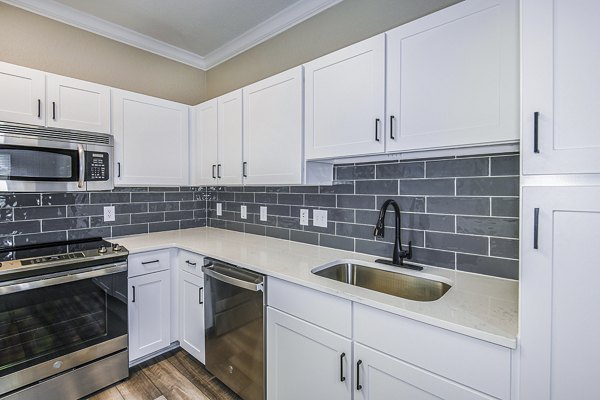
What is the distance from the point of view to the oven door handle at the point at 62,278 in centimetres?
157

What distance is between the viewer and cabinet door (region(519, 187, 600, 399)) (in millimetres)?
761

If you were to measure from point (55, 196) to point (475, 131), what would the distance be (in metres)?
2.77

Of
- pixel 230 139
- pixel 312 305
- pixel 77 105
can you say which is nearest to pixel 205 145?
pixel 230 139

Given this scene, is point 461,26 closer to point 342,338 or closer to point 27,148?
point 342,338

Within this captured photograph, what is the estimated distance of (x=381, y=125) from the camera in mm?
1460

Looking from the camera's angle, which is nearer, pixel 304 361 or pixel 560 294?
pixel 560 294

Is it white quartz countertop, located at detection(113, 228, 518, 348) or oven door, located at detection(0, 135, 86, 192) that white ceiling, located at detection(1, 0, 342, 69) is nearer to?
oven door, located at detection(0, 135, 86, 192)

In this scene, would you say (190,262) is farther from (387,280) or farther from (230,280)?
(387,280)

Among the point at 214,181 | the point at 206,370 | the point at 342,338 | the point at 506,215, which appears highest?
the point at 214,181

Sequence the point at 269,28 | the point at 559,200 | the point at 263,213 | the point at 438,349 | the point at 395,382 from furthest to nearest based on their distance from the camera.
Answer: the point at 263,213 → the point at 269,28 → the point at 395,382 → the point at 438,349 → the point at 559,200

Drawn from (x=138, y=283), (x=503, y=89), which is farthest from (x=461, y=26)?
(x=138, y=283)

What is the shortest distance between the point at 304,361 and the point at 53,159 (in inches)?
78.3

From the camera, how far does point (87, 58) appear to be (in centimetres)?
242

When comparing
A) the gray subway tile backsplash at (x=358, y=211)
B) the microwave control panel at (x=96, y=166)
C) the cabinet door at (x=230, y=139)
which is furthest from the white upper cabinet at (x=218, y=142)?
the microwave control panel at (x=96, y=166)
